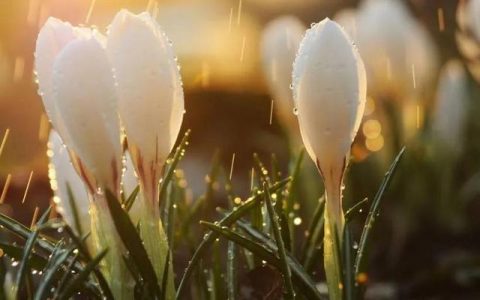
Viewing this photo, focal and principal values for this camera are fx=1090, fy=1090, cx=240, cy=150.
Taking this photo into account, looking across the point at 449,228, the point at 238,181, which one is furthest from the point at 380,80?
the point at 238,181

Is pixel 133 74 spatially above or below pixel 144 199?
above

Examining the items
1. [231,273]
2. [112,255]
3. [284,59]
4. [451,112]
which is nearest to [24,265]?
[112,255]

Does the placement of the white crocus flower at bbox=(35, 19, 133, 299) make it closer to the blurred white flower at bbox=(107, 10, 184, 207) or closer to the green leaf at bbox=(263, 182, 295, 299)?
the blurred white flower at bbox=(107, 10, 184, 207)

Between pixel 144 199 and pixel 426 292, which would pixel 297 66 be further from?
pixel 426 292

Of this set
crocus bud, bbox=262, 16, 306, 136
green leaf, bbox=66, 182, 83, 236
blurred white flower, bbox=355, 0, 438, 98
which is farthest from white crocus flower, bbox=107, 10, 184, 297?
blurred white flower, bbox=355, 0, 438, 98

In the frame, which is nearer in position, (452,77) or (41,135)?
(452,77)

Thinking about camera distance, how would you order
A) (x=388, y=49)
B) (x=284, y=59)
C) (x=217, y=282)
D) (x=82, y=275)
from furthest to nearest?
1. (x=388, y=49)
2. (x=284, y=59)
3. (x=217, y=282)
4. (x=82, y=275)

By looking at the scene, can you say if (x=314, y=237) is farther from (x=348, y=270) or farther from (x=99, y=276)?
(x=99, y=276)
